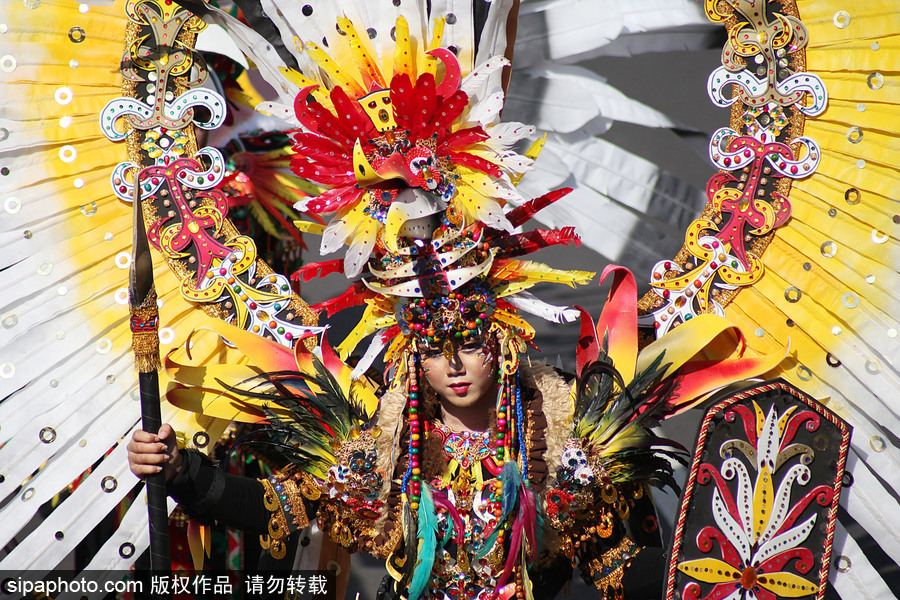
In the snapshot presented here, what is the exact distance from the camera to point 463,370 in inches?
79.7

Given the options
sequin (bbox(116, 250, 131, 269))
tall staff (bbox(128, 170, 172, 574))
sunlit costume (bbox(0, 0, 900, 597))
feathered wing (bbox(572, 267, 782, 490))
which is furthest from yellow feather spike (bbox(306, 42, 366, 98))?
sequin (bbox(116, 250, 131, 269))

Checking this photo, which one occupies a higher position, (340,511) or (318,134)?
(318,134)

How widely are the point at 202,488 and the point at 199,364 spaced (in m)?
0.44

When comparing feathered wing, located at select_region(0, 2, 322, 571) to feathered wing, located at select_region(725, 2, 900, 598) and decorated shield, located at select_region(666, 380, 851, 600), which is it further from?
feathered wing, located at select_region(725, 2, 900, 598)

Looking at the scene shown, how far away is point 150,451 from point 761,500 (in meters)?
1.27

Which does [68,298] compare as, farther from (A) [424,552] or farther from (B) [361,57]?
(A) [424,552]

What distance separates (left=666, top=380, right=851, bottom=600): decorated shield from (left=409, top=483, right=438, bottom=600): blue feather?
1.62ft

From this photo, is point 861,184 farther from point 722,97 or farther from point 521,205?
point 521,205

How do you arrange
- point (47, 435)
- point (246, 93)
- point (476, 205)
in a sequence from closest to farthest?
point (476, 205)
point (47, 435)
point (246, 93)

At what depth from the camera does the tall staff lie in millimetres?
1856

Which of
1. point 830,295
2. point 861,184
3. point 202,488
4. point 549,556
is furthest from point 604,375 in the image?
point 202,488

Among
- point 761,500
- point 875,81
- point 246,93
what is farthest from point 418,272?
point 246,93

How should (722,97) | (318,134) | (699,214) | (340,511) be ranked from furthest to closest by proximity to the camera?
(699,214)
(722,97)
(340,511)
(318,134)

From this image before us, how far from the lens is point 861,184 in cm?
222
